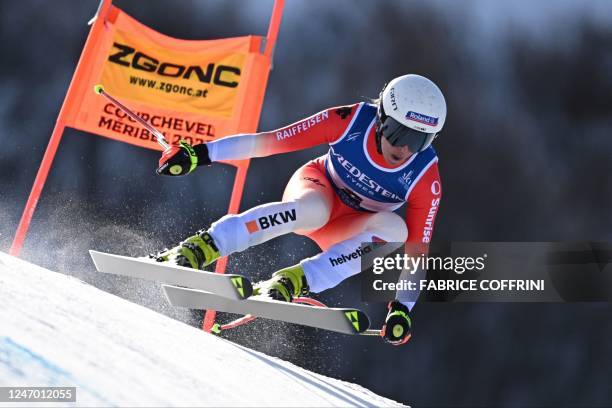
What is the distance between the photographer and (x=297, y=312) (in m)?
3.54

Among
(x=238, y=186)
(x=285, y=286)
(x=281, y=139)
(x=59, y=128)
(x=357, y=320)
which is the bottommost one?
(x=357, y=320)

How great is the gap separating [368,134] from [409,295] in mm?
763

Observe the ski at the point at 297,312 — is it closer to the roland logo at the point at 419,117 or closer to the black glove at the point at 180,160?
the black glove at the point at 180,160

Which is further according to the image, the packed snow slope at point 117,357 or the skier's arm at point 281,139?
the skier's arm at point 281,139

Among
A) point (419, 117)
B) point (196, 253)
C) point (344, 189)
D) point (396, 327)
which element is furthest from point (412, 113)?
point (196, 253)

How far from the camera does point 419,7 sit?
8898 mm

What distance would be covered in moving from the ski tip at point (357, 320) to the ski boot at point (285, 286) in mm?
423

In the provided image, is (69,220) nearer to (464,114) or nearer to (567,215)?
(464,114)

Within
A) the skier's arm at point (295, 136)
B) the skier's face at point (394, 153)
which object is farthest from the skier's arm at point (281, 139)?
the skier's face at point (394, 153)

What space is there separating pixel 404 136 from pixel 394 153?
0.33 ft

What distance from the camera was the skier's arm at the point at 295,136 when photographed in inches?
160

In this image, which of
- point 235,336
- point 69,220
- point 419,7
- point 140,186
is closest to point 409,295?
point 235,336

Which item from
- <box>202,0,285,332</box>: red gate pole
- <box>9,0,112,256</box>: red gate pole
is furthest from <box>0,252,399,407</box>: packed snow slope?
<box>9,0,112,256</box>: red gate pole

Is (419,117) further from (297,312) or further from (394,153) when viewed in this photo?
(297,312)
